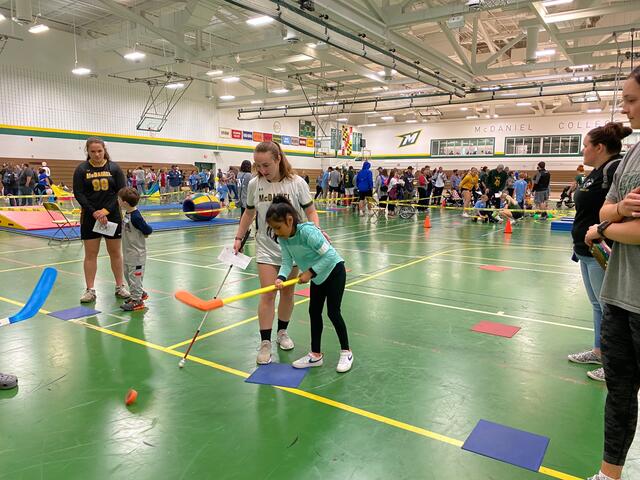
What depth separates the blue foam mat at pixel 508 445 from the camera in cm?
237

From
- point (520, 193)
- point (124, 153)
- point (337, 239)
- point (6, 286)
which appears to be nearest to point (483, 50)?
point (520, 193)

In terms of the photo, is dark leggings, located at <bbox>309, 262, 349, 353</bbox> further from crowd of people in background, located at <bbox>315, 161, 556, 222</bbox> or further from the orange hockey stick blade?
crowd of people in background, located at <bbox>315, 161, 556, 222</bbox>

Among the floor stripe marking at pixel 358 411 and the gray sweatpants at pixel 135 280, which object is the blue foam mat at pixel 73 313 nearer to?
the gray sweatpants at pixel 135 280

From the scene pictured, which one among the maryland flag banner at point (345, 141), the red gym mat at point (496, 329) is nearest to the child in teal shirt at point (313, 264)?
the red gym mat at point (496, 329)

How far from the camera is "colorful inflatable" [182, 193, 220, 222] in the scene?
13.4 metres

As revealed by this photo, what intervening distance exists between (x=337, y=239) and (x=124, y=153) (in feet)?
62.0

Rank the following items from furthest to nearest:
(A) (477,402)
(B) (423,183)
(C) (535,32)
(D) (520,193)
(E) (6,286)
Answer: (B) (423,183)
(D) (520,193)
(C) (535,32)
(E) (6,286)
(A) (477,402)

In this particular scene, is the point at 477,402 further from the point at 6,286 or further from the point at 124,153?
the point at 124,153

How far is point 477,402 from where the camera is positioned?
3004 mm

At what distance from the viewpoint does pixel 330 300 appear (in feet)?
11.0

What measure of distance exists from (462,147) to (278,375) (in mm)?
35360

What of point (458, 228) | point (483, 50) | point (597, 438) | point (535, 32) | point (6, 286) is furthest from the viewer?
point (483, 50)

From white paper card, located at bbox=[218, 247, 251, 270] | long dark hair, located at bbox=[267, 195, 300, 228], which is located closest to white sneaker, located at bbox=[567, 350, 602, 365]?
long dark hair, located at bbox=[267, 195, 300, 228]

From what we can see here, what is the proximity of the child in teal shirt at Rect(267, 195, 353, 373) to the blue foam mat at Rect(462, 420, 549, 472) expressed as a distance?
3.69 feet
